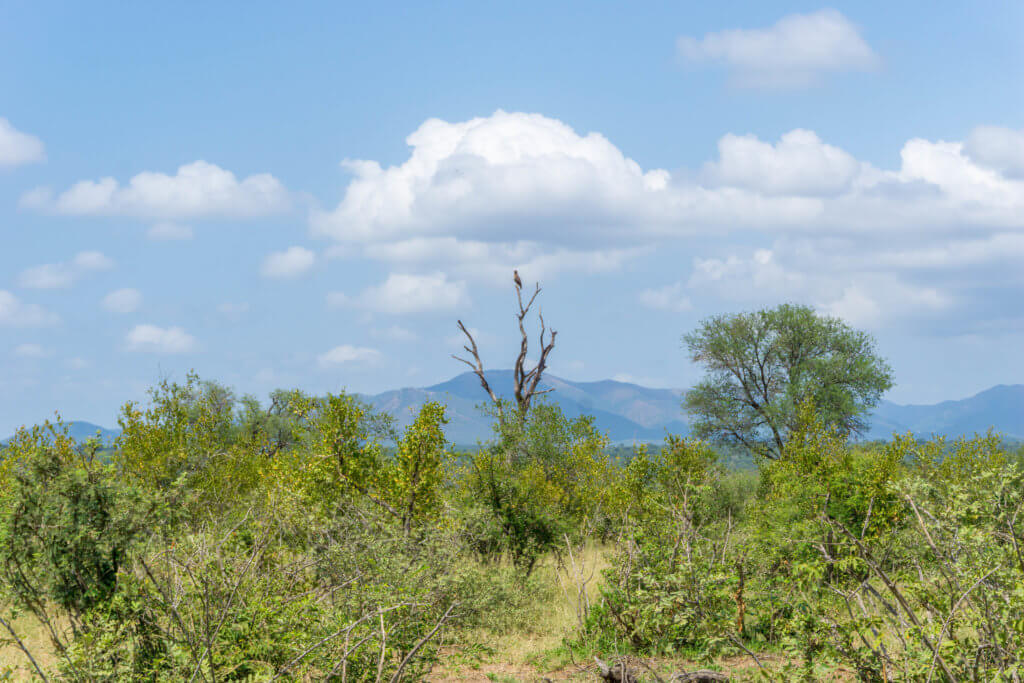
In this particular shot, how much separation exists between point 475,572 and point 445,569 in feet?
2.37

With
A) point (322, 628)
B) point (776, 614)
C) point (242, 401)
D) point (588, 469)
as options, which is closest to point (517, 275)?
point (588, 469)

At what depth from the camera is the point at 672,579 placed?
29.6 feet

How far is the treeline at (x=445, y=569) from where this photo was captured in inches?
252

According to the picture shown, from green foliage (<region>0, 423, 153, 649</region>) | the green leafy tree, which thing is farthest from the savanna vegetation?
the green leafy tree

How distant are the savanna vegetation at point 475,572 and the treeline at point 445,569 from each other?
0.04 meters

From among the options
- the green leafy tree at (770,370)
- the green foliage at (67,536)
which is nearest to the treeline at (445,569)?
the green foliage at (67,536)

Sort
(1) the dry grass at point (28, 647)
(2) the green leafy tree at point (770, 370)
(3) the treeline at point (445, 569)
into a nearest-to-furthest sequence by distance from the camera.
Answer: (3) the treeline at point (445, 569) → (1) the dry grass at point (28, 647) → (2) the green leafy tree at point (770, 370)

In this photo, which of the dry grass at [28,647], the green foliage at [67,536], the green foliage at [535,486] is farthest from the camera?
the green foliage at [535,486]

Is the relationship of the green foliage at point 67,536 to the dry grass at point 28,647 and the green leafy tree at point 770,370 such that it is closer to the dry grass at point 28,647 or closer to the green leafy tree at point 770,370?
the dry grass at point 28,647

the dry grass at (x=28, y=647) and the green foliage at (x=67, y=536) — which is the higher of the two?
the green foliage at (x=67, y=536)

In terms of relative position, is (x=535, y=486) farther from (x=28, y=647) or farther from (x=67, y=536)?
(x=67, y=536)

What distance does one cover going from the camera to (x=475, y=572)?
1162 cm

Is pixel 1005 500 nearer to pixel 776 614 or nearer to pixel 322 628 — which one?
pixel 776 614

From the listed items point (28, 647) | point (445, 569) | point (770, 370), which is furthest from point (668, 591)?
point (770, 370)
